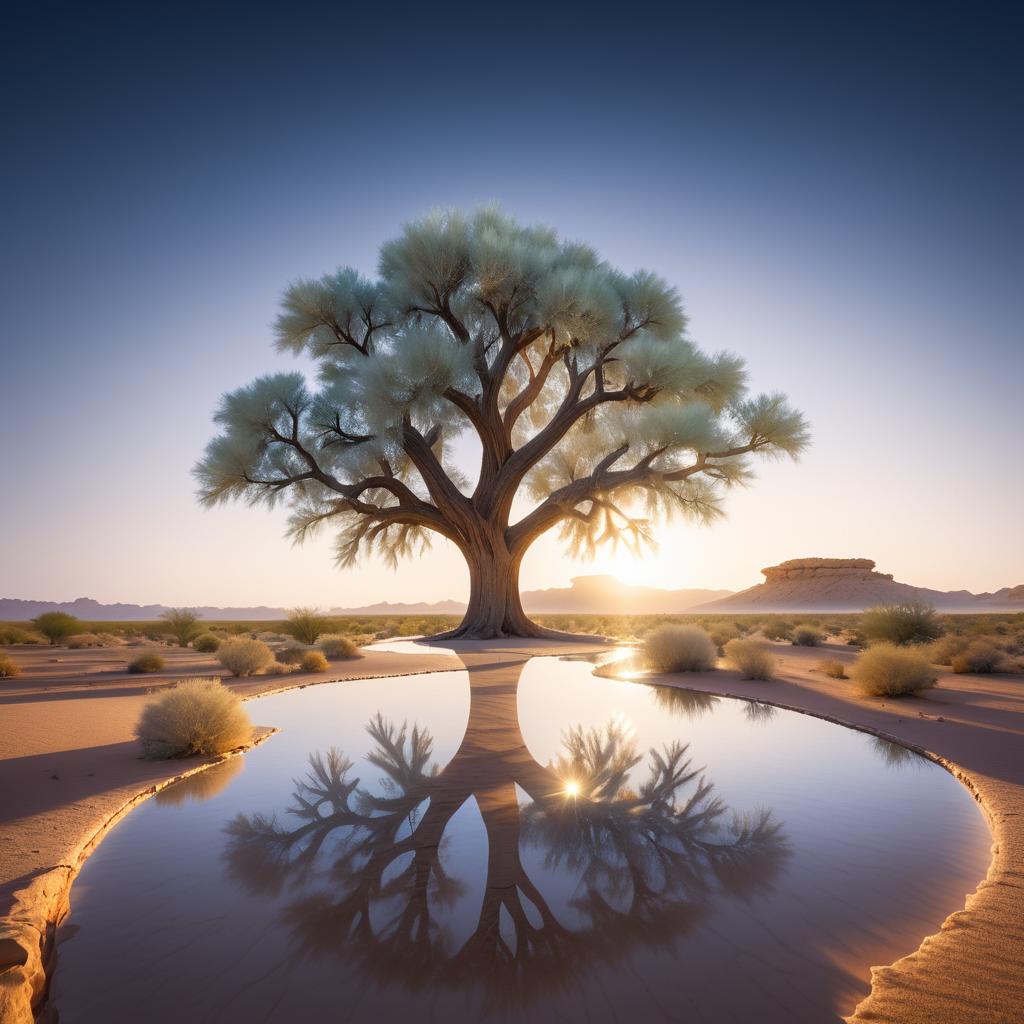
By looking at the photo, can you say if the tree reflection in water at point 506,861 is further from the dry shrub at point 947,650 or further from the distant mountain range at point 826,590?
the distant mountain range at point 826,590

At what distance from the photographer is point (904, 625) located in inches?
645

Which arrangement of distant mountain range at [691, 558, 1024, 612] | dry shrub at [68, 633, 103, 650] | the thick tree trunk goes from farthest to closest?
distant mountain range at [691, 558, 1024, 612]
dry shrub at [68, 633, 103, 650]
the thick tree trunk

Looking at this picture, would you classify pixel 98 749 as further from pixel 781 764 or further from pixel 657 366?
pixel 657 366

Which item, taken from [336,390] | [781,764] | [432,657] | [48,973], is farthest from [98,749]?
[336,390]

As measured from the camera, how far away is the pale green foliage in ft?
59.3

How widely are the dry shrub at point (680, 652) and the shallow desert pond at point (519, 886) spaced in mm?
6489

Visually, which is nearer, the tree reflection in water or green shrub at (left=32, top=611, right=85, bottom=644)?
the tree reflection in water

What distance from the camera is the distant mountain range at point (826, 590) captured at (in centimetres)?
9012

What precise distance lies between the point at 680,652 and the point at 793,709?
4063 mm

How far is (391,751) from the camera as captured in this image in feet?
17.8

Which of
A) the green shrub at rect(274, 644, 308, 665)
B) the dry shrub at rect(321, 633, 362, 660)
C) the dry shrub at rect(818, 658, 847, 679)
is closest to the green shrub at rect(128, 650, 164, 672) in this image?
the green shrub at rect(274, 644, 308, 665)

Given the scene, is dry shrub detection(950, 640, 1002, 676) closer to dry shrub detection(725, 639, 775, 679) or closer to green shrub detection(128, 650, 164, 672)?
dry shrub detection(725, 639, 775, 679)

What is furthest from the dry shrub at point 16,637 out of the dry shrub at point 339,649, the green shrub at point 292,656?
the green shrub at point 292,656

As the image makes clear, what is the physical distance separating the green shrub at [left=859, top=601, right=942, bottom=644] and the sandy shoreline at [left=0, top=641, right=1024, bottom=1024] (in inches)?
204
